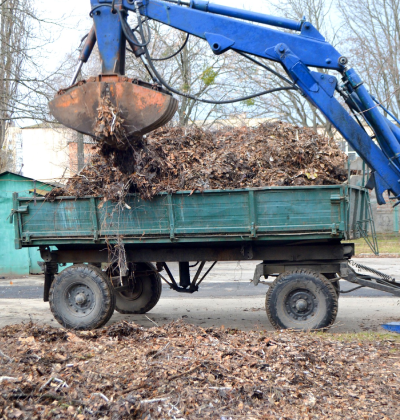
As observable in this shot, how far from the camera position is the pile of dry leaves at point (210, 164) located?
7.38m

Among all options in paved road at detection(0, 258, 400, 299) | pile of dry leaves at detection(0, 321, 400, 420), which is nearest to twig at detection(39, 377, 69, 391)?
pile of dry leaves at detection(0, 321, 400, 420)

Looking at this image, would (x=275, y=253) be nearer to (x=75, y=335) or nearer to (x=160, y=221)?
(x=160, y=221)

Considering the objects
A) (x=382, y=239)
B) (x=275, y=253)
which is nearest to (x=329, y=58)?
(x=275, y=253)

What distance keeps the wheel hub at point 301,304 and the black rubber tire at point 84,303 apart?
2.57 m

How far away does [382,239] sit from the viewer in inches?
963

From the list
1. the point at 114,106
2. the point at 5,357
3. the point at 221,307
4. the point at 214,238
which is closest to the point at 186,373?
the point at 5,357

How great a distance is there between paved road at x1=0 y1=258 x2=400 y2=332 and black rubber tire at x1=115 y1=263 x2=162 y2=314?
18cm

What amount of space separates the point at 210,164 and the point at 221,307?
3.57 meters

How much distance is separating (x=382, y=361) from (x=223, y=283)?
8424mm

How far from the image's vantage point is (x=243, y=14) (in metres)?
7.30

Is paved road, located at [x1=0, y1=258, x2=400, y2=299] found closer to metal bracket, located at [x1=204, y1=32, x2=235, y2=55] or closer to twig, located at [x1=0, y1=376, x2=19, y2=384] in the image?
metal bracket, located at [x1=204, y1=32, x2=235, y2=55]

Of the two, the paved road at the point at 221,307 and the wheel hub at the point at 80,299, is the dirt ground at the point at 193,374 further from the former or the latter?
the paved road at the point at 221,307

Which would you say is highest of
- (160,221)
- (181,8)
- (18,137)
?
(18,137)

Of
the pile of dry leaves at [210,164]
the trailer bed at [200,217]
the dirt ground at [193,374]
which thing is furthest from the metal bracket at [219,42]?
the dirt ground at [193,374]
